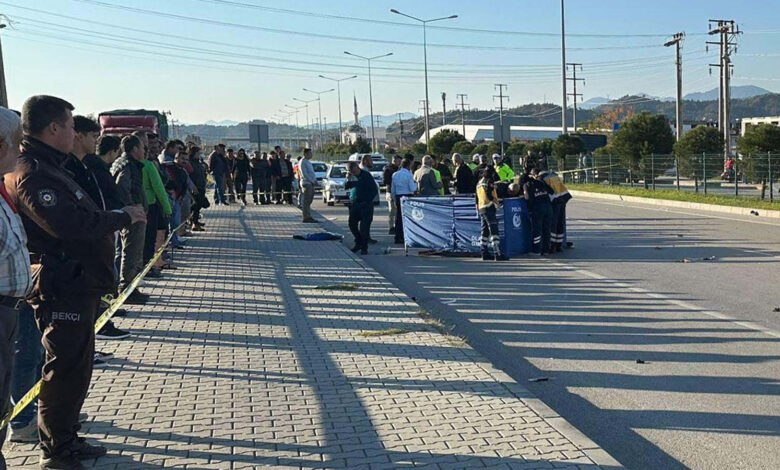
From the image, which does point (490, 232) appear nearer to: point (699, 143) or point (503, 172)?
point (503, 172)

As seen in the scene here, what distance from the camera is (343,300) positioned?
10.9m

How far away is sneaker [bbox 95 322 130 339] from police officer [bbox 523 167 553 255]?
353 inches

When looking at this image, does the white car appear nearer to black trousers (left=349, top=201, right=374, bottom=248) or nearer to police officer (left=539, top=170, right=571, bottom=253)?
black trousers (left=349, top=201, right=374, bottom=248)

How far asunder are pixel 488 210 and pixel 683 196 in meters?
17.8

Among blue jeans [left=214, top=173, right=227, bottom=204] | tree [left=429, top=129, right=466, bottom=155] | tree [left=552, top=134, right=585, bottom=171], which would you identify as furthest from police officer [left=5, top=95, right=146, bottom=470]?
tree [left=429, top=129, right=466, bottom=155]

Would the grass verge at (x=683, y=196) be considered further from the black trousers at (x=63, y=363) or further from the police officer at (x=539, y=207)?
the black trousers at (x=63, y=363)

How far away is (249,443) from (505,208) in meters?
10.9

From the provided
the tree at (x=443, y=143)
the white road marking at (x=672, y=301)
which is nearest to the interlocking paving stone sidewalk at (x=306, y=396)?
the white road marking at (x=672, y=301)

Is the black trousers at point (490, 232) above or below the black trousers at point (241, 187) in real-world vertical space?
below

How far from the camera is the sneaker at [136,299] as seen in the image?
10523mm

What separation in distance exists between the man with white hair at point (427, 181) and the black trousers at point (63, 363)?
13.8 m

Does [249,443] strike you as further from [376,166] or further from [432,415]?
[376,166]

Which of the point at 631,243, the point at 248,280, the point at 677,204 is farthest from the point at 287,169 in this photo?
the point at 248,280

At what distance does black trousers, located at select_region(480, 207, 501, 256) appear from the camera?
15.0m
